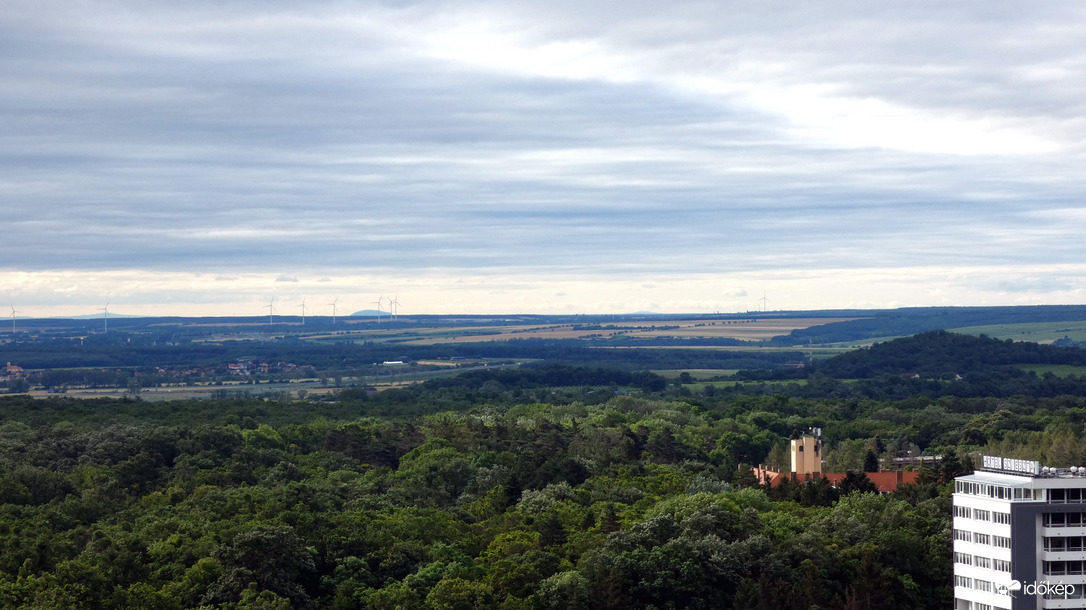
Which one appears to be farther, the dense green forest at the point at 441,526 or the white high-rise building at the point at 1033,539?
the dense green forest at the point at 441,526

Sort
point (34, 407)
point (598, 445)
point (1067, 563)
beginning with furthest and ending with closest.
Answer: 1. point (34, 407)
2. point (598, 445)
3. point (1067, 563)

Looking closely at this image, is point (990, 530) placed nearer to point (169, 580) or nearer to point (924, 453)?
point (169, 580)

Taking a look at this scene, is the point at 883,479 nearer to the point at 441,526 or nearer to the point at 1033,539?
the point at 441,526

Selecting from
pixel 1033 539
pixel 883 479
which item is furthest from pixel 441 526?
pixel 883 479

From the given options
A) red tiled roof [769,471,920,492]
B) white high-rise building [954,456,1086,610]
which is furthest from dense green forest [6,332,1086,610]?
white high-rise building [954,456,1086,610]

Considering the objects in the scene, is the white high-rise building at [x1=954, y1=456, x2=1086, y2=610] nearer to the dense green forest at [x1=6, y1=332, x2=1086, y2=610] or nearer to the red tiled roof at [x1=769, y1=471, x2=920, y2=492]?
the dense green forest at [x1=6, y1=332, x2=1086, y2=610]

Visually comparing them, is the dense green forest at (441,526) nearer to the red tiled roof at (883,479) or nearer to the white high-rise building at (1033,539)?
the red tiled roof at (883,479)

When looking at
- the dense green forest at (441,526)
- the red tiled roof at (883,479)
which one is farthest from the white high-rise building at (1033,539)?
the red tiled roof at (883,479)

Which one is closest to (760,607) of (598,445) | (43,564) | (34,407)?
(43,564)

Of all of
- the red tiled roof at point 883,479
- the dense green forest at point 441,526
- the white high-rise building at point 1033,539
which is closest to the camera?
the white high-rise building at point 1033,539
